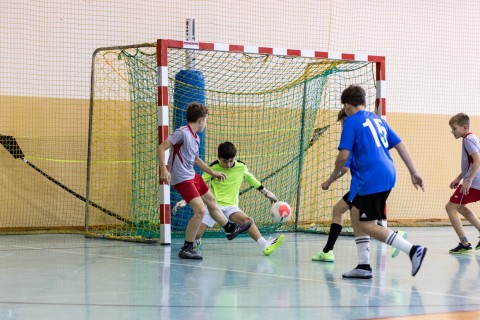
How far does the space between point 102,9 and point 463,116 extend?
5.97 meters

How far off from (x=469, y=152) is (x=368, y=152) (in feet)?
9.96

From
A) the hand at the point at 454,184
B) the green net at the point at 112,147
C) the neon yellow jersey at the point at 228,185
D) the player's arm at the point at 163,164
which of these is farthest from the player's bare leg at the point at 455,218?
the green net at the point at 112,147

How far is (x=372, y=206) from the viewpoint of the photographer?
7.28 metres

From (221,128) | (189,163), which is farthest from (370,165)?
(221,128)

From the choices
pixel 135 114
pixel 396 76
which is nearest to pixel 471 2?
pixel 396 76

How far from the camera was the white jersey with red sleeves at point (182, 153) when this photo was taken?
29.1 ft

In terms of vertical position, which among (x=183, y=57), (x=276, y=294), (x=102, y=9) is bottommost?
(x=276, y=294)

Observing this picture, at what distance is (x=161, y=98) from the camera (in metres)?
10.2

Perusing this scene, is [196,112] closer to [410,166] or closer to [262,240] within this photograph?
[262,240]

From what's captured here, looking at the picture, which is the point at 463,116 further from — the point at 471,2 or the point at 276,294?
the point at 471,2

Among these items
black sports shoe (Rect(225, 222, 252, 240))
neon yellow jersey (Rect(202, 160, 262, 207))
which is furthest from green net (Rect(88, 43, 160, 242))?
black sports shoe (Rect(225, 222, 252, 240))

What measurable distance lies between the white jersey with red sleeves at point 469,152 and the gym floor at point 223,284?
0.92 metres

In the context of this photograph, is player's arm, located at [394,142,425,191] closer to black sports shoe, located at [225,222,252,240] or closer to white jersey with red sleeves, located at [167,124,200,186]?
black sports shoe, located at [225,222,252,240]

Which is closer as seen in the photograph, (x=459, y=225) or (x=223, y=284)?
(x=223, y=284)
